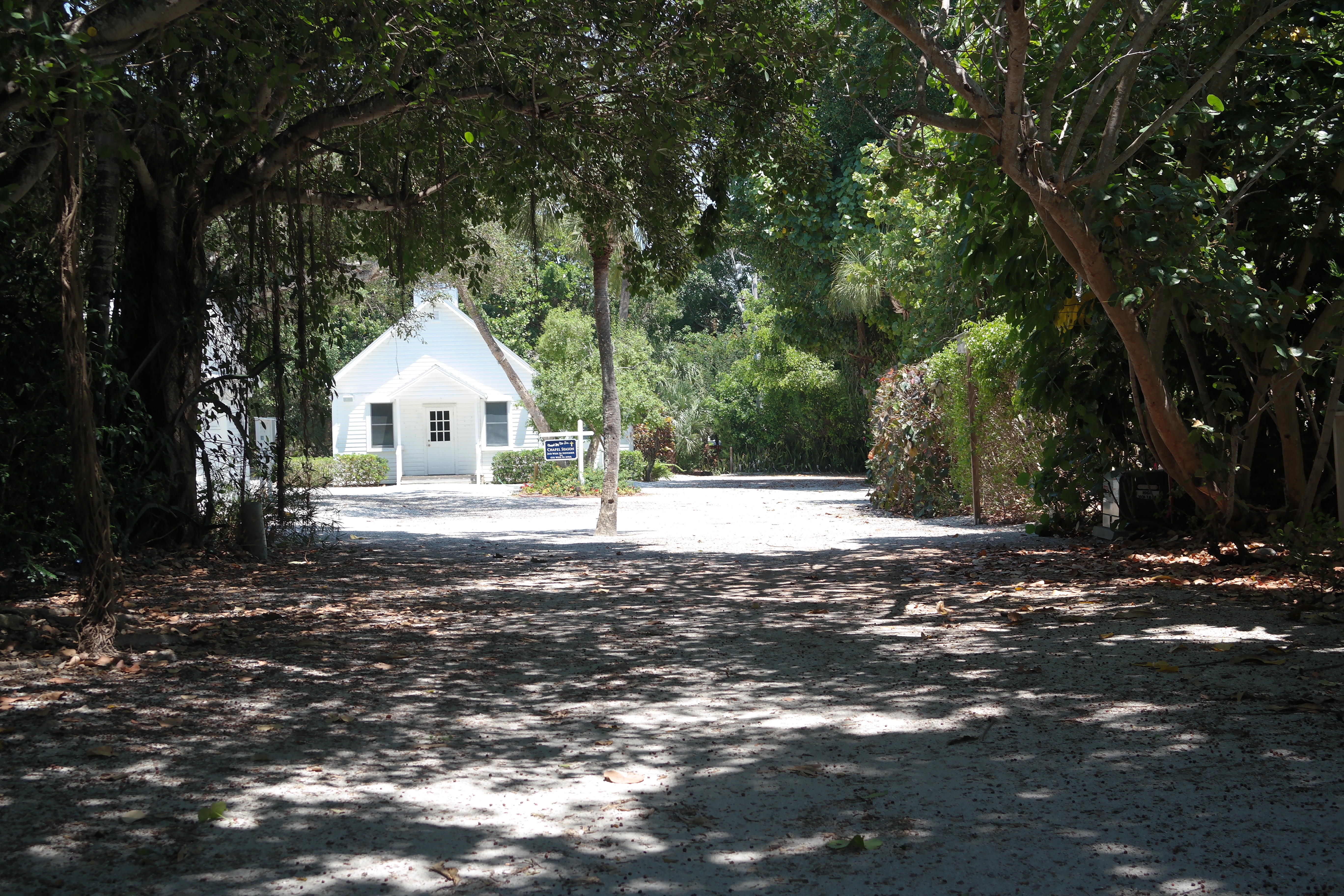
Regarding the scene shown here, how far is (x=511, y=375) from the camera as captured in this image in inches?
1345

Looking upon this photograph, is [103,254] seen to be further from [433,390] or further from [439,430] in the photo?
[439,430]

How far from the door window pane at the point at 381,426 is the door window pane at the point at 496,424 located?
122 inches

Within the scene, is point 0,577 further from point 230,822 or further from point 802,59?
point 802,59

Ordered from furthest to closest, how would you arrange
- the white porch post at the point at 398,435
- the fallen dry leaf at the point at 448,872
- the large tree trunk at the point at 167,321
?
1. the white porch post at the point at 398,435
2. the large tree trunk at the point at 167,321
3. the fallen dry leaf at the point at 448,872

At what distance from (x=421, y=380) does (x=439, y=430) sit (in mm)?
2386

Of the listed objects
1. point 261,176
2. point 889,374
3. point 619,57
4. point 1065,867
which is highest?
point 619,57

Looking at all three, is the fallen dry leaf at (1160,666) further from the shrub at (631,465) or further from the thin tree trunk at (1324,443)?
the shrub at (631,465)

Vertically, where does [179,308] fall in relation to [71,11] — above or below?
below

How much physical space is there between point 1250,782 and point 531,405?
104ft

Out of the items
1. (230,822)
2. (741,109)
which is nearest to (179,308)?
(741,109)

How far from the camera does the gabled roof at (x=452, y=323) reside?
3475 centimetres

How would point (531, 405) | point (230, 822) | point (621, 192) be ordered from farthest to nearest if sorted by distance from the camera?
point (531, 405) < point (621, 192) < point (230, 822)

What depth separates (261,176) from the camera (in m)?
10.7

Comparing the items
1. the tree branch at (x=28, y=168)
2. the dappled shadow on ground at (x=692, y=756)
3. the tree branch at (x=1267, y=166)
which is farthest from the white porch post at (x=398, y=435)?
the tree branch at (x=1267, y=166)
